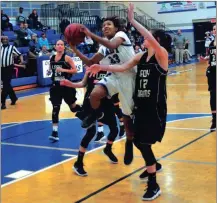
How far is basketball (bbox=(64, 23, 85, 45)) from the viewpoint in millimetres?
4289

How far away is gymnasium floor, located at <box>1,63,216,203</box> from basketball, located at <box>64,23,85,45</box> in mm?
1592

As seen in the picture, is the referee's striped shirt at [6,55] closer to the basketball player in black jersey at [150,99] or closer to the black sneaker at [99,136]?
the black sneaker at [99,136]

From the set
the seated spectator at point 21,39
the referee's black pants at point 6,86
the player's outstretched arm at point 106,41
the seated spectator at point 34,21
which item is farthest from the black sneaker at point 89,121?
the seated spectator at point 34,21

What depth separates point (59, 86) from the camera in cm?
680

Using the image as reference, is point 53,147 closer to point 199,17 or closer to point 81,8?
point 81,8

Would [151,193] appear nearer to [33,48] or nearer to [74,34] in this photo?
[74,34]

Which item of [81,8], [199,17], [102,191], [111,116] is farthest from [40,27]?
[102,191]

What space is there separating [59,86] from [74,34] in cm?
257

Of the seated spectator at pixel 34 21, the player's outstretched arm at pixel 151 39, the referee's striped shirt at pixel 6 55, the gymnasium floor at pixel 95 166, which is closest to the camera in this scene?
the player's outstretched arm at pixel 151 39

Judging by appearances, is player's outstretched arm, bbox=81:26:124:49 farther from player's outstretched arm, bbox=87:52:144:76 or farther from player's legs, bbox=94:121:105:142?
player's legs, bbox=94:121:105:142

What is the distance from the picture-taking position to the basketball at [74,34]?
14.1 feet

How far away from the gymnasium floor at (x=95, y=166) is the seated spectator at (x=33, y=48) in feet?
Answer: 20.0

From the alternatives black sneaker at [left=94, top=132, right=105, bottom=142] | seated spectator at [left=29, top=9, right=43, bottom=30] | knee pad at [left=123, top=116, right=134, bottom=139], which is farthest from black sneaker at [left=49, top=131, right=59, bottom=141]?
seated spectator at [left=29, top=9, right=43, bottom=30]

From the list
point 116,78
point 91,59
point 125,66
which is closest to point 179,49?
point 116,78
